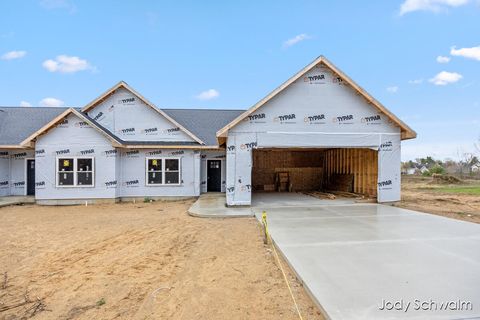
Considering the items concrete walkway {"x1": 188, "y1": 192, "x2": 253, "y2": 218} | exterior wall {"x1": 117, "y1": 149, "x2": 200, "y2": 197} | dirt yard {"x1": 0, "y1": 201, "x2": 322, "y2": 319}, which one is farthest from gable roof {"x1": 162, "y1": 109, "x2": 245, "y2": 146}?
dirt yard {"x1": 0, "y1": 201, "x2": 322, "y2": 319}

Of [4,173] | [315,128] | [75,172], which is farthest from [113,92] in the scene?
[315,128]

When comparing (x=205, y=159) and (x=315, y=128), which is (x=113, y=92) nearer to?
(x=205, y=159)

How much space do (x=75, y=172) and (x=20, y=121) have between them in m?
6.07

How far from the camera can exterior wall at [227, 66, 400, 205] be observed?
11.2 metres

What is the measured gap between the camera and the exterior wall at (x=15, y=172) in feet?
48.0

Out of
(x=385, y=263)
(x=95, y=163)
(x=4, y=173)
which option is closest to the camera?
(x=385, y=263)

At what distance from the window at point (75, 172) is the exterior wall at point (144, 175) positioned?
1.43m

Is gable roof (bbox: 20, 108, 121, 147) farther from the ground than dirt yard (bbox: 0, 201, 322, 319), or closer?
farther from the ground

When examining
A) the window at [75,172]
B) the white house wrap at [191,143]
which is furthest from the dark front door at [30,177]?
the window at [75,172]

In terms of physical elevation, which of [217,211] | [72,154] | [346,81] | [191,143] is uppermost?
[346,81]

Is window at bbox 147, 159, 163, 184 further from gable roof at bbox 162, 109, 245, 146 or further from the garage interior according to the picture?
the garage interior

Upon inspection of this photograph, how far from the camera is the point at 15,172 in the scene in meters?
14.8

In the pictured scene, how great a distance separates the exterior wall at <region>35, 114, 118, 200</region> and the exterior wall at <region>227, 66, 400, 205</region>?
6542 millimetres

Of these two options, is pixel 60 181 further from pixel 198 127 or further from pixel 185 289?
pixel 185 289
